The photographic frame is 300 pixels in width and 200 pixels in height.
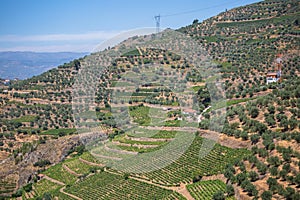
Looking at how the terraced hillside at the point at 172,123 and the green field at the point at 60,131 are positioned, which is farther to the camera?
the green field at the point at 60,131

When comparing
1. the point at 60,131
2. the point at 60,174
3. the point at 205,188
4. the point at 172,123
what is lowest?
the point at 60,174

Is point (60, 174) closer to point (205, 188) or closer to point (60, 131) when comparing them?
point (60, 131)

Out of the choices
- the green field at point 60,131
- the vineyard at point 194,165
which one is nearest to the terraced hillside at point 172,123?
the vineyard at point 194,165

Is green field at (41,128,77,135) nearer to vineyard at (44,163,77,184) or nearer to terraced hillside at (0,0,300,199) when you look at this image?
terraced hillside at (0,0,300,199)

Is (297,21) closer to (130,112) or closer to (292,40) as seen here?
(292,40)

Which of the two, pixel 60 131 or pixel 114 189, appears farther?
pixel 60 131

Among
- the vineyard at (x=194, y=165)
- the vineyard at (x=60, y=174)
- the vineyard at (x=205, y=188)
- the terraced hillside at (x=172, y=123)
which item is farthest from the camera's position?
the vineyard at (x=60, y=174)

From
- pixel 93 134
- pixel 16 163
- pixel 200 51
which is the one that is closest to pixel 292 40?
pixel 200 51

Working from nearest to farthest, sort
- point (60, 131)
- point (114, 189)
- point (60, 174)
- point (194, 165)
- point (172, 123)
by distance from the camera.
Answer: point (194, 165), point (114, 189), point (60, 174), point (172, 123), point (60, 131)

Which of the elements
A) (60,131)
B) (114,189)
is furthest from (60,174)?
(60,131)

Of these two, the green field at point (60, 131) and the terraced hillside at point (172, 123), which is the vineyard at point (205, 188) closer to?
the terraced hillside at point (172, 123)

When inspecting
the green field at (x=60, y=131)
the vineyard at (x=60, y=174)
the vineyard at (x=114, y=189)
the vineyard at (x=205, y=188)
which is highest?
the vineyard at (x=205, y=188)
